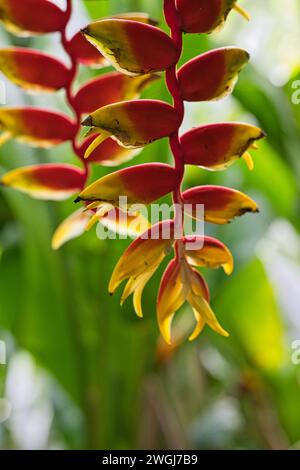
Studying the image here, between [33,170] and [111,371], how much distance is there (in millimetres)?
507

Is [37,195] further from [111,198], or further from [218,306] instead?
[218,306]

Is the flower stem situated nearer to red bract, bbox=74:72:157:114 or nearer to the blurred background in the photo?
red bract, bbox=74:72:157:114

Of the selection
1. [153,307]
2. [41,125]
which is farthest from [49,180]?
[153,307]

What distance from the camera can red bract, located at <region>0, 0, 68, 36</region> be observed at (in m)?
0.32

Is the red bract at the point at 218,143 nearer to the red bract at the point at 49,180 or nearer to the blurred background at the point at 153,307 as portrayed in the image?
the red bract at the point at 49,180

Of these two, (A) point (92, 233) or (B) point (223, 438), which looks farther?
(B) point (223, 438)

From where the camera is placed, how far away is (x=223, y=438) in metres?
0.96

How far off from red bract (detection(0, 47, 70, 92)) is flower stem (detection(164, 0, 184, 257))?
0.10 meters

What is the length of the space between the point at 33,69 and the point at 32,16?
3 cm

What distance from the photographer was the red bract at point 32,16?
32 cm

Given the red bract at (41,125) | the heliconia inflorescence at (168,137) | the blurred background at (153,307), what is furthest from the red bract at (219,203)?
the blurred background at (153,307)

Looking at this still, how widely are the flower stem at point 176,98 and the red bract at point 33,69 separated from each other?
0.10m

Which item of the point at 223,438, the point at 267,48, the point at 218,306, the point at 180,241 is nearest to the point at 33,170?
the point at 180,241

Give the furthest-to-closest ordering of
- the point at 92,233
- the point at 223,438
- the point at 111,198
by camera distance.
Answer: the point at 223,438 → the point at 92,233 → the point at 111,198
